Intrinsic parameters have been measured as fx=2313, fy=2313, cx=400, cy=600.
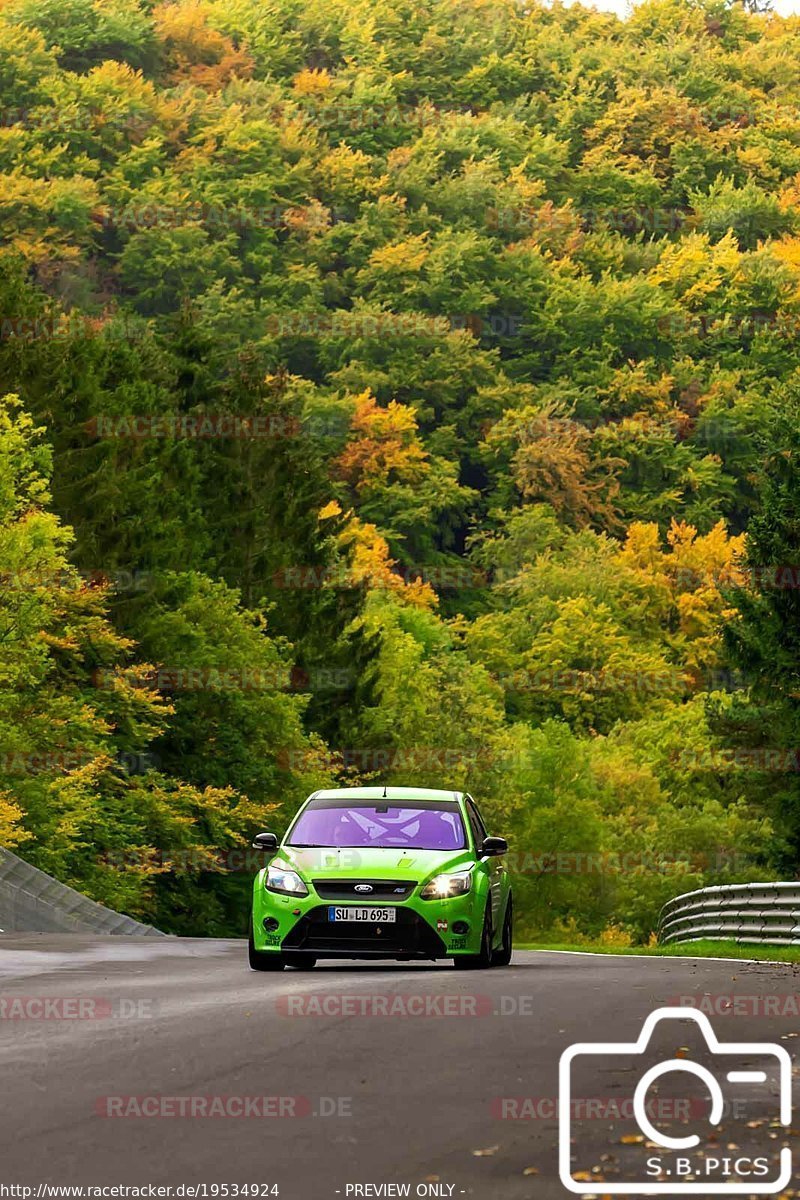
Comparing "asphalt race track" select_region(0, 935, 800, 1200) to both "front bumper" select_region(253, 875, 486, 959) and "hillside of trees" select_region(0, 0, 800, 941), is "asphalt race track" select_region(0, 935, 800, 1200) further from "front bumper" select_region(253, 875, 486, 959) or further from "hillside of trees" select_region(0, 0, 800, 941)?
"hillside of trees" select_region(0, 0, 800, 941)

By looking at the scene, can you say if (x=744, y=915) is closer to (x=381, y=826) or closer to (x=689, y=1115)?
(x=381, y=826)

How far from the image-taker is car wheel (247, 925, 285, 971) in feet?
61.7

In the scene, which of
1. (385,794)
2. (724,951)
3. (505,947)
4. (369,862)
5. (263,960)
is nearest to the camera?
(263,960)

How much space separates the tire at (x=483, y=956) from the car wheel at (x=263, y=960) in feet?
4.92

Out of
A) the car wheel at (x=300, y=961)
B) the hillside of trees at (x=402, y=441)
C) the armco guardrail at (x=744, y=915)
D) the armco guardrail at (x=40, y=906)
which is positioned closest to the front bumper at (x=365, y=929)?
the car wheel at (x=300, y=961)

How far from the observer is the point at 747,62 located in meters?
189

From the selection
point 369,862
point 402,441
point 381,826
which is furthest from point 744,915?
point 402,441

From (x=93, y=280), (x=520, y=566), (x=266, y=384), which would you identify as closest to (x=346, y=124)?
(x=93, y=280)

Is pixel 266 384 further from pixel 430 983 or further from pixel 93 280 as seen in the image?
pixel 93 280

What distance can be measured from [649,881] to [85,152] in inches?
3217

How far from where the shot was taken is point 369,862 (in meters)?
19.0

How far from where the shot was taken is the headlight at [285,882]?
18.8 meters

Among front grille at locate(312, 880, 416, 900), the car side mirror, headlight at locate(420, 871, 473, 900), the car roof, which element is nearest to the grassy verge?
the car roof

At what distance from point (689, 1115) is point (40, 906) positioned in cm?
2434
